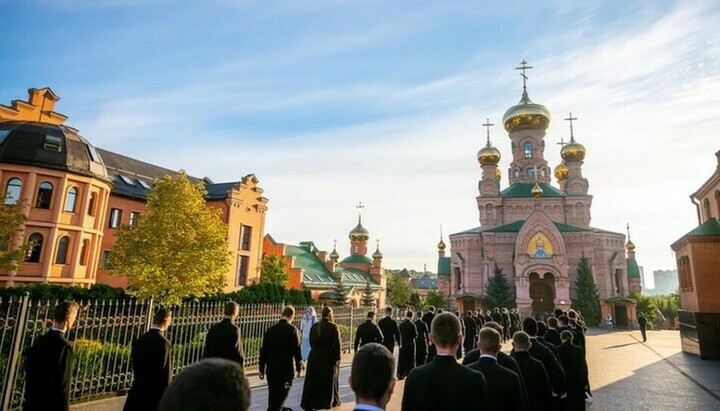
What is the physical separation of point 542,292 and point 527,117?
2273 cm

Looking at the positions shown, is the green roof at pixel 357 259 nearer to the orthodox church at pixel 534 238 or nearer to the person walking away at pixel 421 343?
the orthodox church at pixel 534 238

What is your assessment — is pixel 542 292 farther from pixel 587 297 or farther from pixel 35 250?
→ pixel 35 250

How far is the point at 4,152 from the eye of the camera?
22.7m

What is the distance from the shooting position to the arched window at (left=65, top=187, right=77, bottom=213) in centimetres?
2436

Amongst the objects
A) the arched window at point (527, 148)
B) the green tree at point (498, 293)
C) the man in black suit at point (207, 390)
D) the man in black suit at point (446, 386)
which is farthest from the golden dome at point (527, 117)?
the man in black suit at point (207, 390)

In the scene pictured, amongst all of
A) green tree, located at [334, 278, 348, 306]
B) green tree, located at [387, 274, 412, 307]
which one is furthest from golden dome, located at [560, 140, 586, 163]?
green tree, located at [334, 278, 348, 306]

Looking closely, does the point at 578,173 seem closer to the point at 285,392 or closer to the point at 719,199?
the point at 719,199

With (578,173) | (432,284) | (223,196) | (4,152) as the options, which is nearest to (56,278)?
(4,152)

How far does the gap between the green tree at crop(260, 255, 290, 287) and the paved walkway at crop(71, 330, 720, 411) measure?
18720 millimetres

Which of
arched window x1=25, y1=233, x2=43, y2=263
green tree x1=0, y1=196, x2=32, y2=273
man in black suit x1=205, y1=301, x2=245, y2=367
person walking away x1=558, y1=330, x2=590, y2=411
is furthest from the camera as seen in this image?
arched window x1=25, y1=233, x2=43, y2=263

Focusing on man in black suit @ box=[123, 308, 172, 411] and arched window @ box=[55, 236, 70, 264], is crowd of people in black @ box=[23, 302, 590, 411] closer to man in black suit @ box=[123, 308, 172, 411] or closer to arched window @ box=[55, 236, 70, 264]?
man in black suit @ box=[123, 308, 172, 411]

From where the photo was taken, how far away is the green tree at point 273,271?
32.7m

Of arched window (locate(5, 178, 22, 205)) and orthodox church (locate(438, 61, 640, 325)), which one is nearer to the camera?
arched window (locate(5, 178, 22, 205))

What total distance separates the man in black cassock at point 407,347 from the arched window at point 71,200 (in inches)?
903
